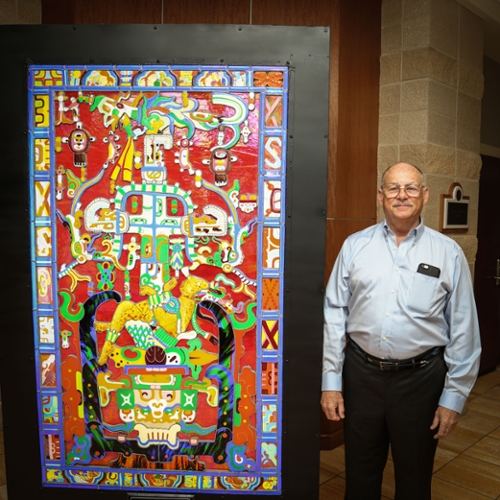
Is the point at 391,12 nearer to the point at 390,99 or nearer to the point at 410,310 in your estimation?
the point at 390,99

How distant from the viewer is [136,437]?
181cm

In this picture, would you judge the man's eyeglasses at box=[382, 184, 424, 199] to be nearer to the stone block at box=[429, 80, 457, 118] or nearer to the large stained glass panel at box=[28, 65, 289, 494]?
the large stained glass panel at box=[28, 65, 289, 494]

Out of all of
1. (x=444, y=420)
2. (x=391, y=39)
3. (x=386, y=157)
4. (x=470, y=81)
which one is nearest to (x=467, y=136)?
(x=470, y=81)

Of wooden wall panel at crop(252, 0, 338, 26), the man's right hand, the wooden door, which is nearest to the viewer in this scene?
the man's right hand

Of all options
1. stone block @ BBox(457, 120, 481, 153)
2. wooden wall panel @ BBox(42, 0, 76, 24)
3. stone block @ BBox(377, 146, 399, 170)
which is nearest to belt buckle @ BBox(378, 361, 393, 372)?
stone block @ BBox(377, 146, 399, 170)

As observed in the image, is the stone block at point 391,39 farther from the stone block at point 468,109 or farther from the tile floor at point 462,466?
the tile floor at point 462,466

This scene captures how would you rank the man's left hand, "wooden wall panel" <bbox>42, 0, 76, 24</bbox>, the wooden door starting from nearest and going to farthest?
the man's left hand → "wooden wall panel" <bbox>42, 0, 76, 24</bbox> → the wooden door

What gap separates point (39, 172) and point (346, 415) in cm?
148

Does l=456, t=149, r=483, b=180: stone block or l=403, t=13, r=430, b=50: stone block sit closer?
l=403, t=13, r=430, b=50: stone block

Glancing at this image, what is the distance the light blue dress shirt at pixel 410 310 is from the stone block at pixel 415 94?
4.64 feet

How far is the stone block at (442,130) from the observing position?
3.07 meters

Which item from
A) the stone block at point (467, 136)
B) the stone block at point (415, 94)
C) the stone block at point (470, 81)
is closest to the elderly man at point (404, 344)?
the stone block at point (415, 94)

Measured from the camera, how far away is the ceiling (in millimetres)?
3291

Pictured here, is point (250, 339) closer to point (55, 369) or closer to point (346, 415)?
point (346, 415)
